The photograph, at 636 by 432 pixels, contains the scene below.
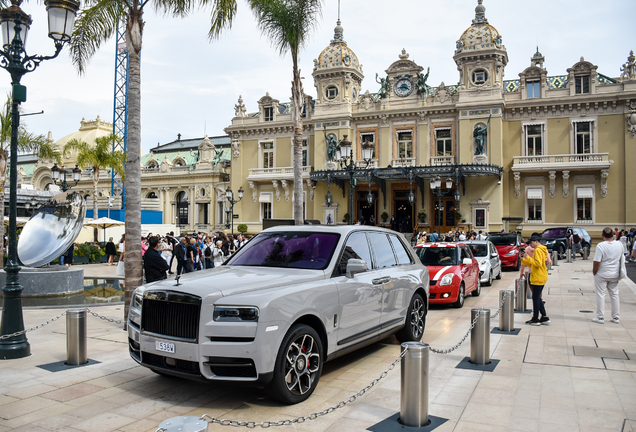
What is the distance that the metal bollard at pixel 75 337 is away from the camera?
21.9 feet

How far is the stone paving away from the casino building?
77.6ft

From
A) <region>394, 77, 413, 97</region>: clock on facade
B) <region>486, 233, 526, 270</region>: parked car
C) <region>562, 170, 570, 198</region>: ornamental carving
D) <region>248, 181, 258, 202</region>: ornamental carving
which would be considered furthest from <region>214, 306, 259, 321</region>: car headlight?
<region>248, 181, 258, 202</region>: ornamental carving

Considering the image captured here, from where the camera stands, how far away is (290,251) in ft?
21.0

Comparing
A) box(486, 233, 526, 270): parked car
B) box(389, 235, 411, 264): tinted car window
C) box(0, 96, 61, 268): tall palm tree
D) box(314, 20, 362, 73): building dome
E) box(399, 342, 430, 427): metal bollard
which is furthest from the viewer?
box(314, 20, 362, 73): building dome

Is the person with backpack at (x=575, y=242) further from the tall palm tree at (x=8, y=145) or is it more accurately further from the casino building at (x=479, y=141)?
the tall palm tree at (x=8, y=145)

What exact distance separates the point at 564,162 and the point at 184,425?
35939 mm

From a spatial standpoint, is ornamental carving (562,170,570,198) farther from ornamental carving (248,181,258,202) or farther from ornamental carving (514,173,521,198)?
ornamental carving (248,181,258,202)

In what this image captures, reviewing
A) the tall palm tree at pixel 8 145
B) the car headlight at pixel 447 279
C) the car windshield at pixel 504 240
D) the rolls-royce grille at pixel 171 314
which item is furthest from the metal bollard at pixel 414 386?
the car windshield at pixel 504 240

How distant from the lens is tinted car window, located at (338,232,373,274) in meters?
6.26

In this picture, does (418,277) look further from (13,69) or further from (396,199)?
(396,199)

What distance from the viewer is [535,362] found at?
6.96m

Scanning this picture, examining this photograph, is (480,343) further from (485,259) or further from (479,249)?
(479,249)

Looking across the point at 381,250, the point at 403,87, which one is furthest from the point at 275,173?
the point at 381,250

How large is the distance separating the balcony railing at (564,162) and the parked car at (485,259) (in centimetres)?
1924
